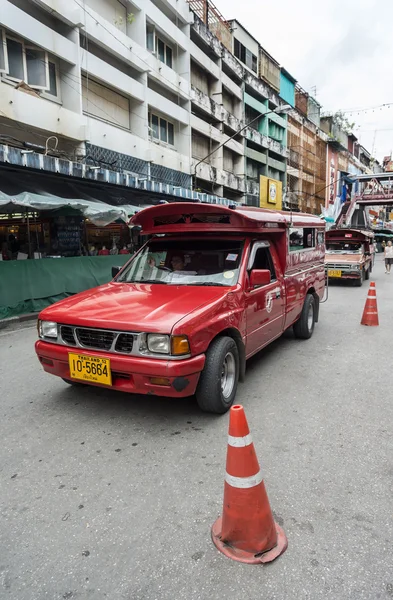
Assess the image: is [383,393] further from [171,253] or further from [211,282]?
[171,253]

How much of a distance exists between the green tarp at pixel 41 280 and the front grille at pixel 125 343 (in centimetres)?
640

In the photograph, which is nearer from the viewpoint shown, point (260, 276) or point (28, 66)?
point (260, 276)

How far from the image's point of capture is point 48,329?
3949 millimetres

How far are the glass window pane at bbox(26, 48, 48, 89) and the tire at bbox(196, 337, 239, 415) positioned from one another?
14250mm

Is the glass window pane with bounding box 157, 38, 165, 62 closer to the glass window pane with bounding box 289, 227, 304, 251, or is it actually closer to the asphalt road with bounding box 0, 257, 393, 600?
the glass window pane with bounding box 289, 227, 304, 251

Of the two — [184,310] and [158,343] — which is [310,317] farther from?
[158,343]

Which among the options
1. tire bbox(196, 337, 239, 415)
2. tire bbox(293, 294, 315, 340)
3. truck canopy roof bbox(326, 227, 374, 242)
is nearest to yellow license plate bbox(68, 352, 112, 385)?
tire bbox(196, 337, 239, 415)

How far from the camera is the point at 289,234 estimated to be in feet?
19.5

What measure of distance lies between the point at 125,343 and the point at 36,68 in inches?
573

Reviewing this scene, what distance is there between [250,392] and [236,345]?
0.76 m

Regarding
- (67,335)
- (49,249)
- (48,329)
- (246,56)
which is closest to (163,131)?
(49,249)

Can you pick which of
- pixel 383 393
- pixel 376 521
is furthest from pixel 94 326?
pixel 383 393

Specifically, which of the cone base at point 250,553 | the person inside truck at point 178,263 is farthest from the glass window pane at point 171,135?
the cone base at point 250,553

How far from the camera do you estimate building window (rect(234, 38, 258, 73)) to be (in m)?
33.2
